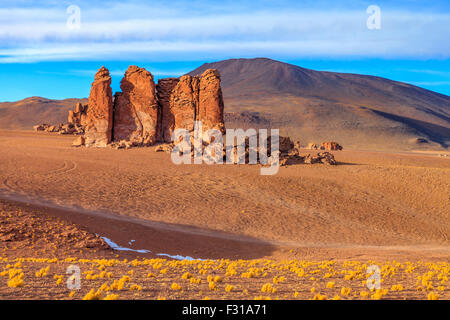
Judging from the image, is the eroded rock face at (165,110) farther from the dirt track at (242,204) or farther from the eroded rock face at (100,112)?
the dirt track at (242,204)

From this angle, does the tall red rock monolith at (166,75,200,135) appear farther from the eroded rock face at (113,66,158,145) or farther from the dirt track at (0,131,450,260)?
the dirt track at (0,131,450,260)

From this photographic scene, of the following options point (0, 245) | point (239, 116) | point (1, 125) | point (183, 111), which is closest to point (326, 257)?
point (0, 245)

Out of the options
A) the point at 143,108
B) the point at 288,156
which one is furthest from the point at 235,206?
the point at 143,108

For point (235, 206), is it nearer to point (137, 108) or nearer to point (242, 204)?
point (242, 204)

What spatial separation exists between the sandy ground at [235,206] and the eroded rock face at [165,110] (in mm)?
5995

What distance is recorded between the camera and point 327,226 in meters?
20.2

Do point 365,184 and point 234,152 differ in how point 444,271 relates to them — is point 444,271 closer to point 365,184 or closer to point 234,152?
point 365,184

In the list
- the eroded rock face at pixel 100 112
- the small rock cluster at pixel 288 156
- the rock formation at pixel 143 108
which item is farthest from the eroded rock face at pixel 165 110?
the small rock cluster at pixel 288 156

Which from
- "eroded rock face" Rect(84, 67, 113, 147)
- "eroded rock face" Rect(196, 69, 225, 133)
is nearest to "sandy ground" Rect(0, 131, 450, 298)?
"eroded rock face" Rect(84, 67, 113, 147)

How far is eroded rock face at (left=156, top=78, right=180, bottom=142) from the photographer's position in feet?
124

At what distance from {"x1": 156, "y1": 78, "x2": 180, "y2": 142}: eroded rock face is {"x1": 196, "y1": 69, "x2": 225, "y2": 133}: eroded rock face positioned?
3359 mm

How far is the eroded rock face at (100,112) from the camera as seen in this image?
1432 inches

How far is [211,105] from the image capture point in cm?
3503

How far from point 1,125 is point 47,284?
124341mm
